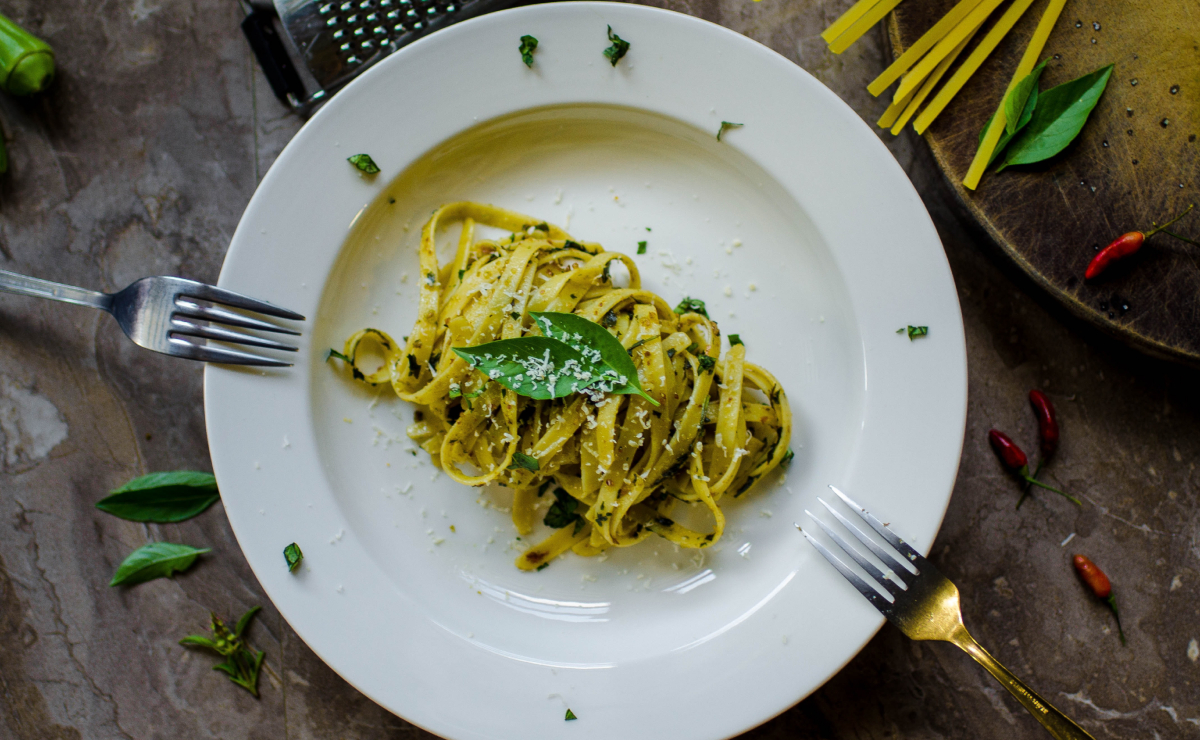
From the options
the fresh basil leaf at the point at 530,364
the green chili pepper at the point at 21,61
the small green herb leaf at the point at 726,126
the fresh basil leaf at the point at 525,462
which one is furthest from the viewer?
the green chili pepper at the point at 21,61

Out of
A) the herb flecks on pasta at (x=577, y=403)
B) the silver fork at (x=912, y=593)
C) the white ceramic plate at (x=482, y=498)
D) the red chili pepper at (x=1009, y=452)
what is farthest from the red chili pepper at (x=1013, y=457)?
the herb flecks on pasta at (x=577, y=403)

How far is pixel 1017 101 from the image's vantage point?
2.21 meters

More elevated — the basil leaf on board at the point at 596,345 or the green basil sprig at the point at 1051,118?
the green basil sprig at the point at 1051,118

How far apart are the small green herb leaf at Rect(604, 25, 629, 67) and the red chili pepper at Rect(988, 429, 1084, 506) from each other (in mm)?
2005

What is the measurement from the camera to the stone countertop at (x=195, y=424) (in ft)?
8.43

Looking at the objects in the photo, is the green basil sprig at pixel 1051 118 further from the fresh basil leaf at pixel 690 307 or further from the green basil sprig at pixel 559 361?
the green basil sprig at pixel 559 361

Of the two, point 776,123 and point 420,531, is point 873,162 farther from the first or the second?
point 420,531

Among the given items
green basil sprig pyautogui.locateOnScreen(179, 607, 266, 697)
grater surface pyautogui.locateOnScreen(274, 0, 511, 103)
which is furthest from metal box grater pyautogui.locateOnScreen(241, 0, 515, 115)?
green basil sprig pyautogui.locateOnScreen(179, 607, 266, 697)

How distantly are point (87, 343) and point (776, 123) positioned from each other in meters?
2.81

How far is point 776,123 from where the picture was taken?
2.23 meters

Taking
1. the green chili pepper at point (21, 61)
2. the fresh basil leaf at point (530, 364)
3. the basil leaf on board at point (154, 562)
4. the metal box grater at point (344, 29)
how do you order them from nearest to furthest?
1. the fresh basil leaf at point (530, 364)
2. the metal box grater at point (344, 29)
3. the green chili pepper at point (21, 61)
4. the basil leaf on board at point (154, 562)

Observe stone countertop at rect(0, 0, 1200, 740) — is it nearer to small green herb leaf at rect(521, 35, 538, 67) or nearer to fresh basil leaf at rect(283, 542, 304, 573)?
fresh basil leaf at rect(283, 542, 304, 573)

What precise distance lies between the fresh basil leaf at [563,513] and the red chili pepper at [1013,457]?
1.65m

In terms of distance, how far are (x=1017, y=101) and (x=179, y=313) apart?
2.98 meters
